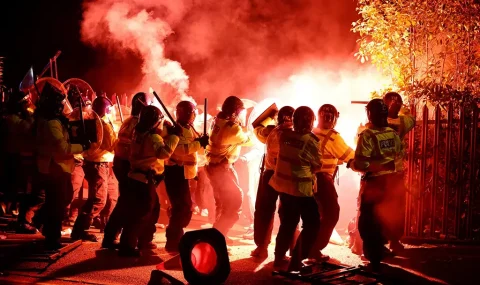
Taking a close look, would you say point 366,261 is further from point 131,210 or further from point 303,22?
point 303,22

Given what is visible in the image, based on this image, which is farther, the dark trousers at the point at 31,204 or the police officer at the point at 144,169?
the dark trousers at the point at 31,204

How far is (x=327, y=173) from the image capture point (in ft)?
24.0

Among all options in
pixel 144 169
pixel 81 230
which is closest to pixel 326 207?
pixel 144 169

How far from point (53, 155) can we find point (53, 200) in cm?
61

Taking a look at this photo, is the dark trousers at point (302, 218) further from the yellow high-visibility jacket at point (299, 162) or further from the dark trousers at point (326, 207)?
the dark trousers at point (326, 207)

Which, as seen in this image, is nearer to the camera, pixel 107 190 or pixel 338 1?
pixel 107 190

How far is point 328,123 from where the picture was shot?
7.33 m

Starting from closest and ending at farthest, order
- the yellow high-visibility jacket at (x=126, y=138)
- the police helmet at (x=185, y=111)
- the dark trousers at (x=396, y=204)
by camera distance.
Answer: the dark trousers at (x=396, y=204) → the police helmet at (x=185, y=111) → the yellow high-visibility jacket at (x=126, y=138)

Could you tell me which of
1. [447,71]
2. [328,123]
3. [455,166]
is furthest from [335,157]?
[447,71]

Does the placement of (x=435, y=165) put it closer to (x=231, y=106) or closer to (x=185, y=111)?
(x=231, y=106)

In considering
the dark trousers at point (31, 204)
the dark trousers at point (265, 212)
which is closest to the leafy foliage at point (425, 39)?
the dark trousers at point (265, 212)

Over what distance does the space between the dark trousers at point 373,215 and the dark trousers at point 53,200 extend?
13.2 feet

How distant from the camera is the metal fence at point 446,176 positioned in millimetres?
8391

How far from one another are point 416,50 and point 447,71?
1.06m
